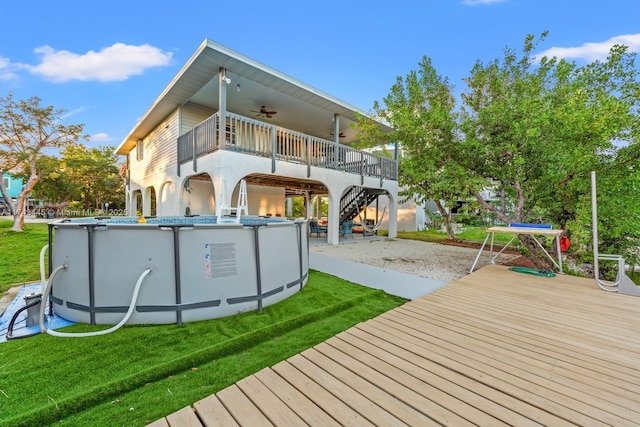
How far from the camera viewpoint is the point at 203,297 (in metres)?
3.51

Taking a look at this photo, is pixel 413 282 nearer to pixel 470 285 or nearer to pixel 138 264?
pixel 470 285

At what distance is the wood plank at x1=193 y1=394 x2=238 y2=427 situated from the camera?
154 centimetres

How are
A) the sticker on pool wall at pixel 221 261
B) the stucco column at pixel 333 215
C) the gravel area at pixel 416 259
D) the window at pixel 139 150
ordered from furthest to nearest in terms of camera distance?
1. the window at pixel 139 150
2. the stucco column at pixel 333 215
3. the gravel area at pixel 416 259
4. the sticker on pool wall at pixel 221 261

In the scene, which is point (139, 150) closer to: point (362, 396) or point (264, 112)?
point (264, 112)

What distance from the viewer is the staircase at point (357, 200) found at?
12.9m

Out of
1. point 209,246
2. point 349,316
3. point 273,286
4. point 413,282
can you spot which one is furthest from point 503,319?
point 209,246

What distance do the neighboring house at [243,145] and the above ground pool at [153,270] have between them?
237 cm

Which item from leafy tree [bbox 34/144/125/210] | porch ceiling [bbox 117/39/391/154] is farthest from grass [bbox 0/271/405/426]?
leafy tree [bbox 34/144/125/210]

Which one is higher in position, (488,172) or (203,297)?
(488,172)

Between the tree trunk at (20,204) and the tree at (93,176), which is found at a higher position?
the tree at (93,176)

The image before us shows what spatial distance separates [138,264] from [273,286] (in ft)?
5.87

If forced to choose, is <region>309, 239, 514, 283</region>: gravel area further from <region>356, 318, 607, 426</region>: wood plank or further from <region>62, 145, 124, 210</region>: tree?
<region>62, 145, 124, 210</region>: tree

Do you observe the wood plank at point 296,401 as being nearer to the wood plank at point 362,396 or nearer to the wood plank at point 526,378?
the wood plank at point 362,396

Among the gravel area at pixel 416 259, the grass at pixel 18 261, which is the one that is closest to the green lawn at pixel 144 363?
the gravel area at pixel 416 259
